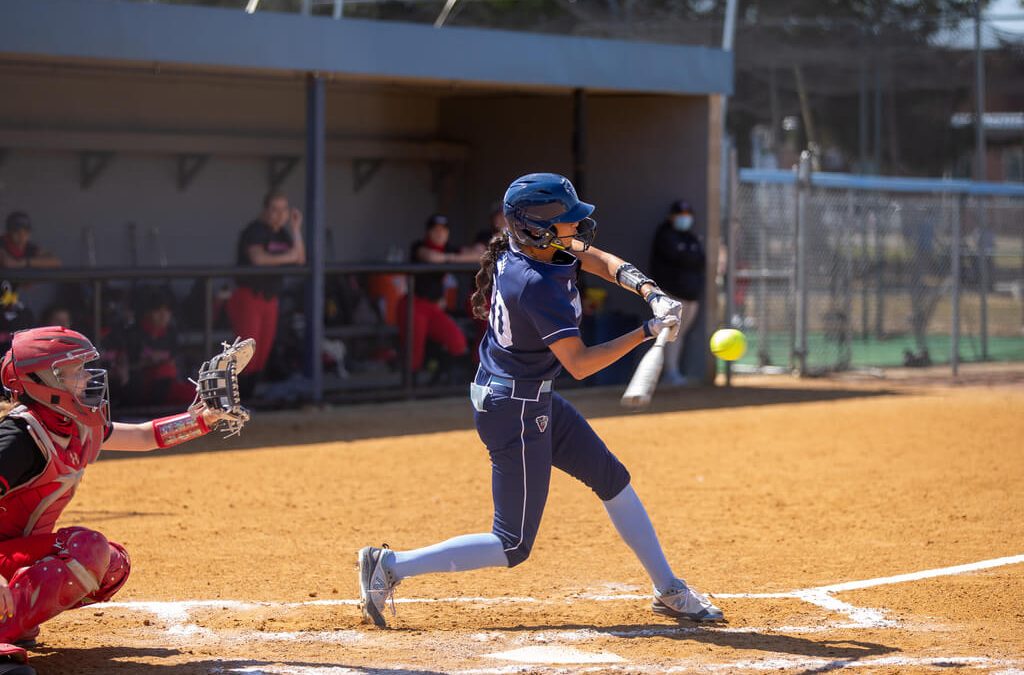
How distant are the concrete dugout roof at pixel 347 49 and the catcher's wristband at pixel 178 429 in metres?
5.91

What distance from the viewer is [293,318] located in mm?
10945

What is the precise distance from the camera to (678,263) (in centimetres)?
1264

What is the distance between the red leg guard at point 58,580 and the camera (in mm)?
3971

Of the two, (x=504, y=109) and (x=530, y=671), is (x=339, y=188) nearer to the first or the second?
(x=504, y=109)

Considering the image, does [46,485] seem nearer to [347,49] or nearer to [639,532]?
[639,532]

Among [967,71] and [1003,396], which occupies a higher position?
[967,71]

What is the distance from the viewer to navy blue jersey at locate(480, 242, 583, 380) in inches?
173

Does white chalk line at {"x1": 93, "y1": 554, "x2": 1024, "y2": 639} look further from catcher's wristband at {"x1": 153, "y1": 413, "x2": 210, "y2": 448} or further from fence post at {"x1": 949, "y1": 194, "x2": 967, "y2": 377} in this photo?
fence post at {"x1": 949, "y1": 194, "x2": 967, "y2": 377}

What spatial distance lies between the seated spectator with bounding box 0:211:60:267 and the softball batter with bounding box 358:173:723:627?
20.4 ft

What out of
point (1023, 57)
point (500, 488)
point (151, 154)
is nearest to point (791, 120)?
point (1023, 57)

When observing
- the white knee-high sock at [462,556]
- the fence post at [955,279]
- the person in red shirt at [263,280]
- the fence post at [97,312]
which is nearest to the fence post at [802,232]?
the fence post at [955,279]

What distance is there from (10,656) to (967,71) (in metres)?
16.5

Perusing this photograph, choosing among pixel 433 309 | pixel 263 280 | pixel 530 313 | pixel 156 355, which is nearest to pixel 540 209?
pixel 530 313

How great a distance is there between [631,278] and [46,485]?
81.8 inches
